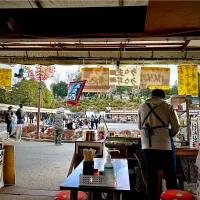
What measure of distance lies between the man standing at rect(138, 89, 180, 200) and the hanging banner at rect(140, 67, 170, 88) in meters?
1.88

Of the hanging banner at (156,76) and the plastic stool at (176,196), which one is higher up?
the hanging banner at (156,76)

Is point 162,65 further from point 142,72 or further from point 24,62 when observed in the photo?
point 24,62

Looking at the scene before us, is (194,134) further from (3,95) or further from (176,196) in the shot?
(3,95)

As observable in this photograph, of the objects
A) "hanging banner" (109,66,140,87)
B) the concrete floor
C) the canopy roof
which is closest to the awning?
the canopy roof

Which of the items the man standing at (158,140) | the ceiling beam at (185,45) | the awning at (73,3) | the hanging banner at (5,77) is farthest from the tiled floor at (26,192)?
the ceiling beam at (185,45)

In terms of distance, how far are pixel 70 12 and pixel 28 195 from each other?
4123mm

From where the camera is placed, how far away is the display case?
5.54 meters

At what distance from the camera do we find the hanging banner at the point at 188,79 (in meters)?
6.27

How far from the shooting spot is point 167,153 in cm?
437

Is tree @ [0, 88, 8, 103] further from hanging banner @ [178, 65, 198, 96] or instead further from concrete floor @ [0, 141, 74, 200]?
hanging banner @ [178, 65, 198, 96]

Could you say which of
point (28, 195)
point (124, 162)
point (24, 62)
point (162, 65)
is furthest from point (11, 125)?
point (124, 162)

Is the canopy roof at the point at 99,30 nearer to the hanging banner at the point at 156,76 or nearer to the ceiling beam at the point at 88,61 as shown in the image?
→ the ceiling beam at the point at 88,61

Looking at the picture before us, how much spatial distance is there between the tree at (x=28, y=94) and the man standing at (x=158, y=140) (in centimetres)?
2698

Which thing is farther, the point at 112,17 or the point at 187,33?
the point at 112,17
